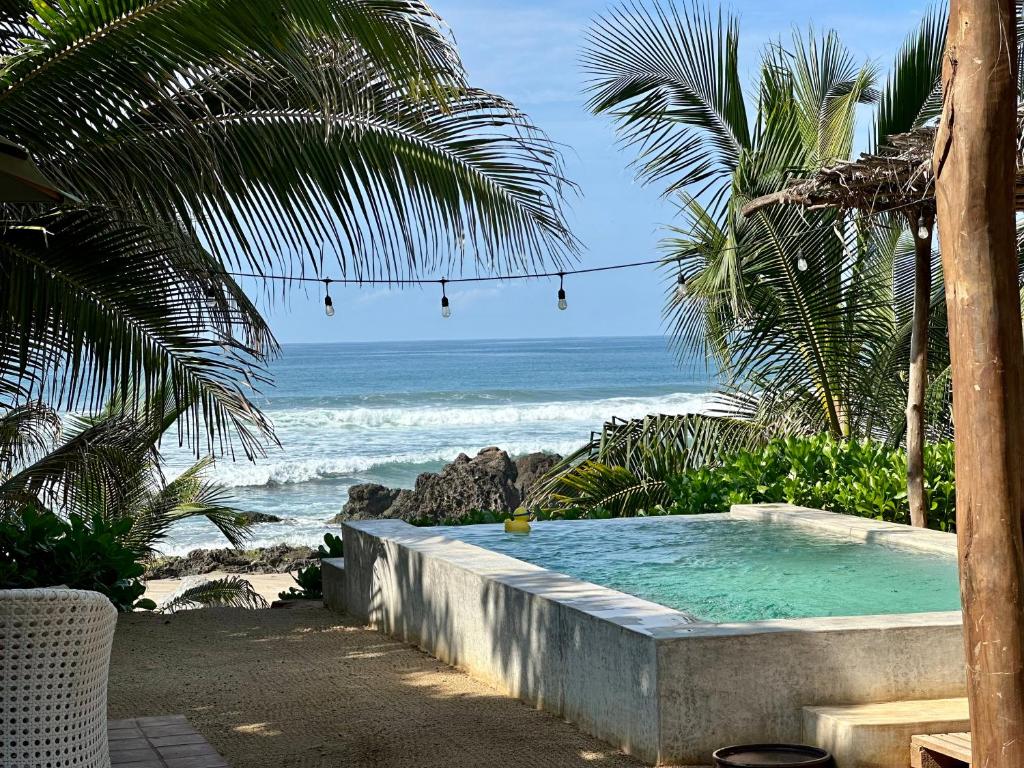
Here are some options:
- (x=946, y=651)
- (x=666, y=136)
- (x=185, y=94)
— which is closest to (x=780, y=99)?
(x=666, y=136)

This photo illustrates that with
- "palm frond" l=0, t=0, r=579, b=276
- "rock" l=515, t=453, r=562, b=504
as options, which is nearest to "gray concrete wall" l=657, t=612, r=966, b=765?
"palm frond" l=0, t=0, r=579, b=276

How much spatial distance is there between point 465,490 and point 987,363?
1739 centimetres

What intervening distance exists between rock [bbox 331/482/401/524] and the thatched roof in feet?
50.7

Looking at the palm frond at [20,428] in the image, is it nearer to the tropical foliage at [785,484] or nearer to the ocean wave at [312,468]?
the tropical foliage at [785,484]

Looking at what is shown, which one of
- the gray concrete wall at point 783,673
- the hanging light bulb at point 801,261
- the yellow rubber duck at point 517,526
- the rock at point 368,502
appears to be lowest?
the rock at point 368,502

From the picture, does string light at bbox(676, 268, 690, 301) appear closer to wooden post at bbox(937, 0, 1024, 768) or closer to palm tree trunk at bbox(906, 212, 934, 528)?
palm tree trunk at bbox(906, 212, 934, 528)

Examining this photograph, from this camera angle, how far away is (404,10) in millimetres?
4859

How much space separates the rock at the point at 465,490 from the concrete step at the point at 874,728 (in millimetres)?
15268

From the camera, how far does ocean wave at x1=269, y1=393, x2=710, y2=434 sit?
132 ft

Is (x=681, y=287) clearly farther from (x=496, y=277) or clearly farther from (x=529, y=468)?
(x=529, y=468)

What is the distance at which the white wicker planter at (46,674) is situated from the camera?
124 inches

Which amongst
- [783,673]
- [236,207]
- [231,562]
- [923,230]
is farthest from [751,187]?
[231,562]

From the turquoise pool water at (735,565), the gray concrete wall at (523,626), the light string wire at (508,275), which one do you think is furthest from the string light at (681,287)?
the gray concrete wall at (523,626)

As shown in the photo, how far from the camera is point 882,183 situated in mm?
6977
